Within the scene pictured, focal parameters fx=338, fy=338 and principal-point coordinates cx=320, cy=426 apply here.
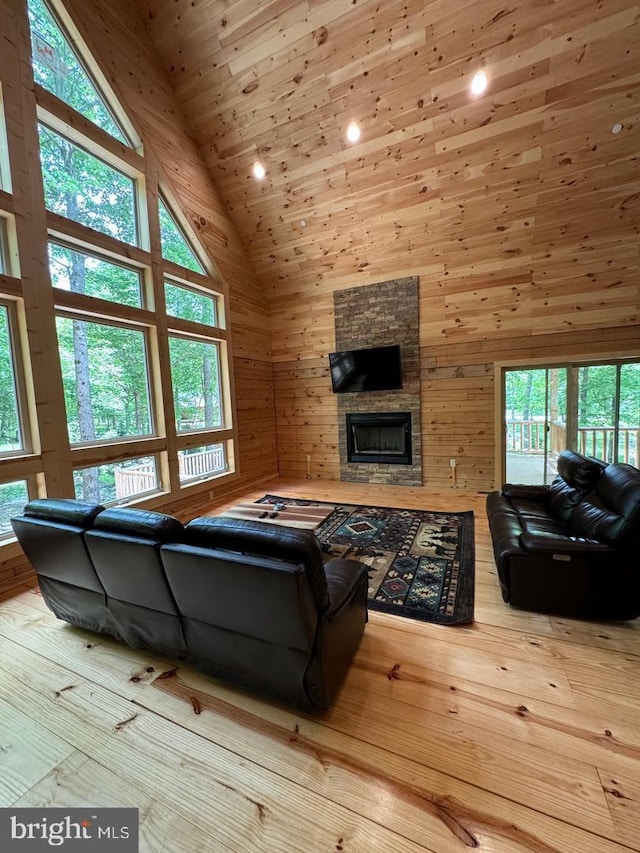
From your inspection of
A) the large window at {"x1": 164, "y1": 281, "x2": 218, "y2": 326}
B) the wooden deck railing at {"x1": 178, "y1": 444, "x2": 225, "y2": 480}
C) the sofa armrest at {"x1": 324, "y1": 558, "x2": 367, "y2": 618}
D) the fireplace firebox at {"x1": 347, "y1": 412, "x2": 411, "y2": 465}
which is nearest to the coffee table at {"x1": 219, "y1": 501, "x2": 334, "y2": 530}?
the sofa armrest at {"x1": 324, "y1": 558, "x2": 367, "y2": 618}

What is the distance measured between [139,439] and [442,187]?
16.1 feet

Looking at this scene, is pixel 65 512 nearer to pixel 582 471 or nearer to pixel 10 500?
pixel 10 500

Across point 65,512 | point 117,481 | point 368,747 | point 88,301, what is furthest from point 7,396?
point 368,747

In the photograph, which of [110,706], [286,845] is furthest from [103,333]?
[286,845]

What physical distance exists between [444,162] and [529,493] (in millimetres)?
3926

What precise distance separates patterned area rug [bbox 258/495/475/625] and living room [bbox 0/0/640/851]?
17 centimetres

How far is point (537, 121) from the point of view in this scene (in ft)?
11.7

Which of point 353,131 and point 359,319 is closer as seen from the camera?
point 353,131

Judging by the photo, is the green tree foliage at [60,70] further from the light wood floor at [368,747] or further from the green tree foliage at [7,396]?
the light wood floor at [368,747]

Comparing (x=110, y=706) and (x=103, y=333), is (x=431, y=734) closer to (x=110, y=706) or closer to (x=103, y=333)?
(x=110, y=706)

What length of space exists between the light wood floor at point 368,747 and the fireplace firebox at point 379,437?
12.3ft

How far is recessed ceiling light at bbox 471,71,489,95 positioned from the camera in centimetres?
326

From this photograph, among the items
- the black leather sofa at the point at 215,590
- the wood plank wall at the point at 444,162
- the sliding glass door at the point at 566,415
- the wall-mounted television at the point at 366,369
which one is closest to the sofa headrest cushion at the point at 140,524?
the black leather sofa at the point at 215,590

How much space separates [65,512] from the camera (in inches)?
77.1
